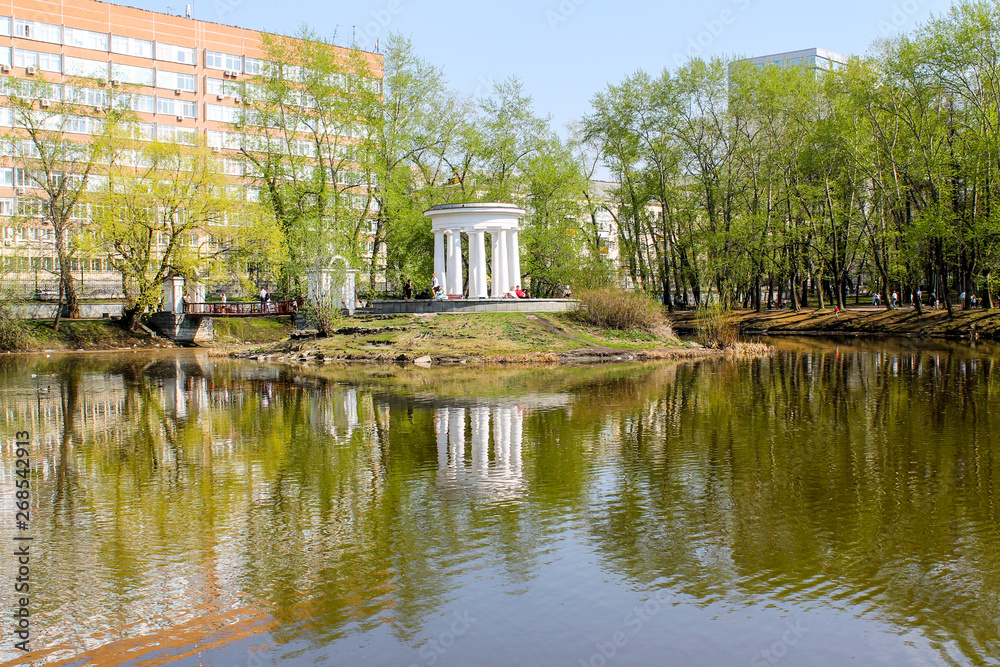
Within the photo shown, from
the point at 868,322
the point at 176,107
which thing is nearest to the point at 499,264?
the point at 868,322

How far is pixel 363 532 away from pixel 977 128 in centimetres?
4382

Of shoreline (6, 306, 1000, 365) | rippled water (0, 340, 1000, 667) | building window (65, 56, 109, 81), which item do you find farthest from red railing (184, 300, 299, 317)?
rippled water (0, 340, 1000, 667)

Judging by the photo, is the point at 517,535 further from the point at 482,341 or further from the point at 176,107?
the point at 176,107

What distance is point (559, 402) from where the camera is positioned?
775 inches

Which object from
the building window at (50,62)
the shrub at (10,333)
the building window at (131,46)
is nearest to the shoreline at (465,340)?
the shrub at (10,333)

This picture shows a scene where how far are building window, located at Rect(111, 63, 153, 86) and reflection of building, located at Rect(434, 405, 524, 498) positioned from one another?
54.9m

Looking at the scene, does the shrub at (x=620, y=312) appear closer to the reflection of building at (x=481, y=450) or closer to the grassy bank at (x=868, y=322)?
the grassy bank at (x=868, y=322)

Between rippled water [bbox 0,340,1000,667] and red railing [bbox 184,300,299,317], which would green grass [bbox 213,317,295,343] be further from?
rippled water [bbox 0,340,1000,667]

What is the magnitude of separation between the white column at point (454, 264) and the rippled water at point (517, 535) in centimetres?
2338

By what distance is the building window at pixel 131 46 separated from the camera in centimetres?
6266

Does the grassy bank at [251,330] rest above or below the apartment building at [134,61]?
below

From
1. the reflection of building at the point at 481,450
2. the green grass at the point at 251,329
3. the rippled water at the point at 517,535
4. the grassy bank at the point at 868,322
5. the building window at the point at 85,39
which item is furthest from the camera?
the building window at the point at 85,39

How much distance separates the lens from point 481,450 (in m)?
13.9

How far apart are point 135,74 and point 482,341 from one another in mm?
44158
